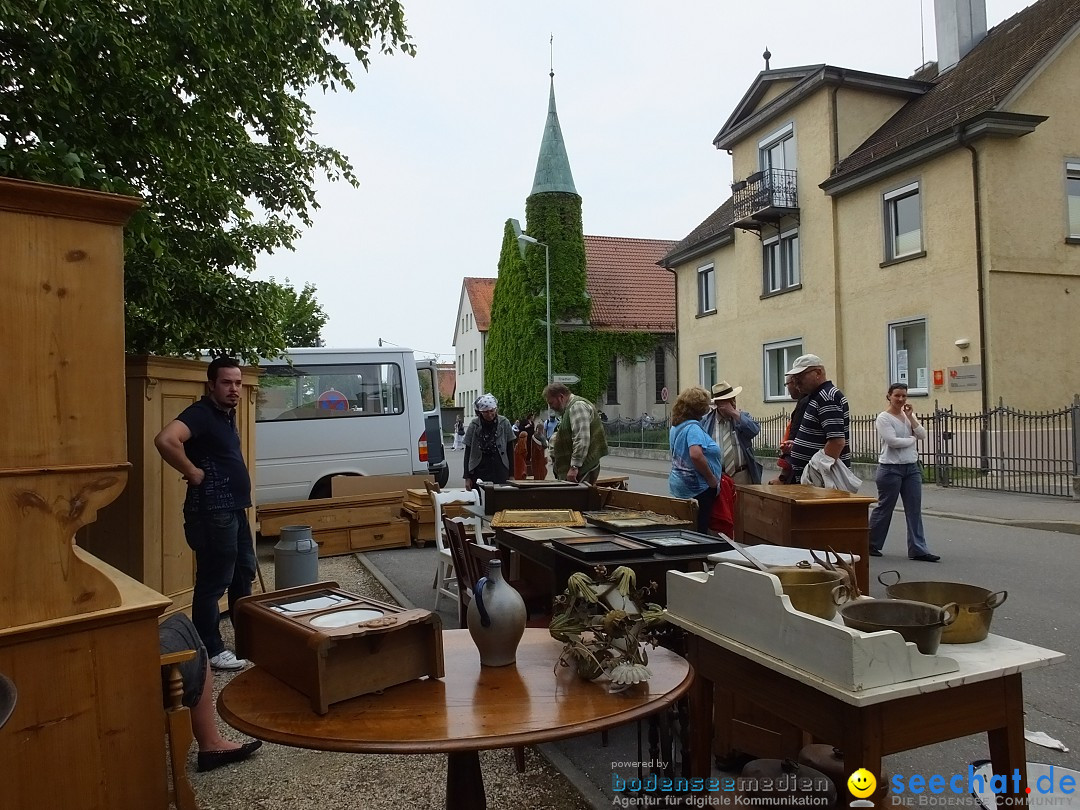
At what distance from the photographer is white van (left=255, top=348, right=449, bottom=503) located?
10188 mm

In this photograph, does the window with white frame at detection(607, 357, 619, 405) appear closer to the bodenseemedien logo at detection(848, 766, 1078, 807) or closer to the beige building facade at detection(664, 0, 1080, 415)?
the beige building facade at detection(664, 0, 1080, 415)

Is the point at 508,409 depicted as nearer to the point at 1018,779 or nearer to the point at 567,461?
the point at 567,461

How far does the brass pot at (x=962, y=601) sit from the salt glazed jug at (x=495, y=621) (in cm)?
120

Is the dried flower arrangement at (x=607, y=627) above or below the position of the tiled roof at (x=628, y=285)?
below

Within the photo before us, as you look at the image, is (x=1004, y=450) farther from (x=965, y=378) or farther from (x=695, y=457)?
(x=695, y=457)

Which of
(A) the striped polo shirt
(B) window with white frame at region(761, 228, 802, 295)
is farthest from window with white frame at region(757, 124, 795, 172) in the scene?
(A) the striped polo shirt

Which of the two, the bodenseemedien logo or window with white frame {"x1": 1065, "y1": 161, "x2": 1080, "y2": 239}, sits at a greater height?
window with white frame {"x1": 1065, "y1": 161, "x2": 1080, "y2": 239}

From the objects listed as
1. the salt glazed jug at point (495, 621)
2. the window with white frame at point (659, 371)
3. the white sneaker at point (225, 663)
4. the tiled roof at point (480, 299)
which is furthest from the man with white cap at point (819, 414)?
the tiled roof at point (480, 299)

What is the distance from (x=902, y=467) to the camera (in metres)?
7.91

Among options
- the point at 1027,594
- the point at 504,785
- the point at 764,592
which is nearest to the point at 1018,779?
the point at 764,592

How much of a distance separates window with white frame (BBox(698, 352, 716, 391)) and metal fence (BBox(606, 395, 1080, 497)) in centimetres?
941

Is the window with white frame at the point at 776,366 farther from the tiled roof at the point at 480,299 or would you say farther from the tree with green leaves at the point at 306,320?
the tiled roof at the point at 480,299

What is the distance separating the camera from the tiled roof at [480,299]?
44.9 metres

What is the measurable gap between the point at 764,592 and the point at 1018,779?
31.6 inches
